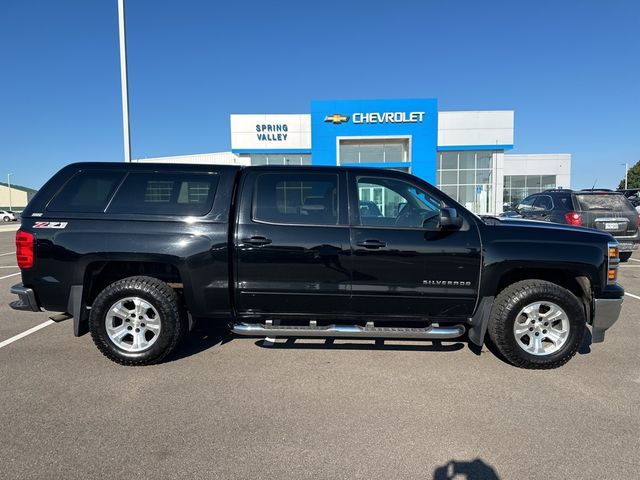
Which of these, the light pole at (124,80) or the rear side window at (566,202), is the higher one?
the light pole at (124,80)

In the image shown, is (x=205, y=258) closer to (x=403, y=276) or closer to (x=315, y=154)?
(x=403, y=276)

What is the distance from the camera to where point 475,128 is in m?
27.9

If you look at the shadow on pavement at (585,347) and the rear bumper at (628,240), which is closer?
the shadow on pavement at (585,347)

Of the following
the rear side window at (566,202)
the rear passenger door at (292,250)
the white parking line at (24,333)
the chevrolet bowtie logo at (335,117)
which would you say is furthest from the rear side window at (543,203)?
the chevrolet bowtie logo at (335,117)

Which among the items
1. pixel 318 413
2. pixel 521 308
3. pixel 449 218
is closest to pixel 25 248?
pixel 318 413

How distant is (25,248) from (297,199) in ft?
8.78

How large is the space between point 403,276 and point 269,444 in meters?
1.92

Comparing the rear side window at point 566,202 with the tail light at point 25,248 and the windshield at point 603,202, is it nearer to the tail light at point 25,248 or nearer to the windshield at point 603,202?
the windshield at point 603,202

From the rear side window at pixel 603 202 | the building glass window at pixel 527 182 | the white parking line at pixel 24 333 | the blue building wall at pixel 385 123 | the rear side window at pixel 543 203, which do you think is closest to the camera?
the white parking line at pixel 24 333

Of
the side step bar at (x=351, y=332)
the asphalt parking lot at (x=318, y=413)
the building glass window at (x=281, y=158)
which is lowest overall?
the asphalt parking lot at (x=318, y=413)

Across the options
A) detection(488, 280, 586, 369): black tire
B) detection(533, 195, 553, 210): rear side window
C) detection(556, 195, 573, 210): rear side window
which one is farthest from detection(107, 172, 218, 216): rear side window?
detection(533, 195, 553, 210): rear side window

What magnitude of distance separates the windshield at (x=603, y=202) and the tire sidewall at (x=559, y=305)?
626 cm

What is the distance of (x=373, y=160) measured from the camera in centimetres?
2870

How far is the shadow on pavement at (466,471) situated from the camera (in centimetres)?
234
